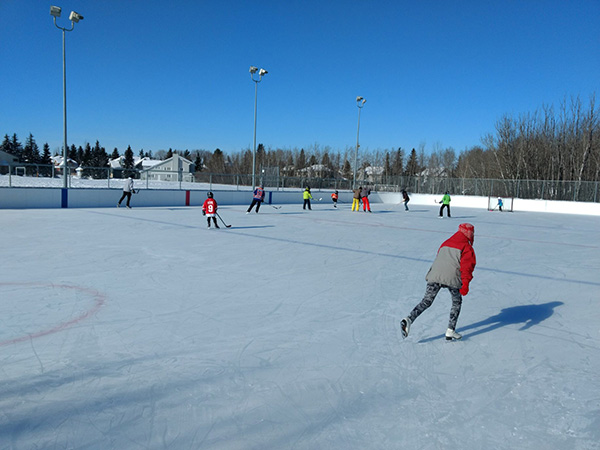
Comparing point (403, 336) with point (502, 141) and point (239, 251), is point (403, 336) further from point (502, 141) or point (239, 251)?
point (502, 141)

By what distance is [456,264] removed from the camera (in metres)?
4.14

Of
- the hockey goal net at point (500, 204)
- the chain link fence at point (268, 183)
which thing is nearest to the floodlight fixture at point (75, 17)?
the chain link fence at point (268, 183)

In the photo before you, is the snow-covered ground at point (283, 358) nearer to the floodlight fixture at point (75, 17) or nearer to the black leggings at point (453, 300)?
the black leggings at point (453, 300)

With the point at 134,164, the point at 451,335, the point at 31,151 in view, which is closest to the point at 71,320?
the point at 451,335

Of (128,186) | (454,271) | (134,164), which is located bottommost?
(454,271)

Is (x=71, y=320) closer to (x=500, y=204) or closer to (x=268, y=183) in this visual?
(x=268, y=183)

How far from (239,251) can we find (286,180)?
77.2ft

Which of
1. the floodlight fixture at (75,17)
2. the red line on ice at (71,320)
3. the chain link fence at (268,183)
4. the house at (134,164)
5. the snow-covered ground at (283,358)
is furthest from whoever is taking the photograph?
the house at (134,164)

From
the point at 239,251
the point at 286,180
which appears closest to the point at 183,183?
→ the point at 286,180

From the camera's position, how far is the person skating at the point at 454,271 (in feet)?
13.5

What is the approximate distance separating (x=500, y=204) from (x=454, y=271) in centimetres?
2811

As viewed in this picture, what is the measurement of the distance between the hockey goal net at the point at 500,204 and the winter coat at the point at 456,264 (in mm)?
27935

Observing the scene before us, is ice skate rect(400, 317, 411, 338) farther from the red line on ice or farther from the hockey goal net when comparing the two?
the hockey goal net

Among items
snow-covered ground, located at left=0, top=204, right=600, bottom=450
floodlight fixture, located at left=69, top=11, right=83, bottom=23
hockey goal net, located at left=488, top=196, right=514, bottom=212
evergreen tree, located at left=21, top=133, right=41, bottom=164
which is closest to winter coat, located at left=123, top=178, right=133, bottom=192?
floodlight fixture, located at left=69, top=11, right=83, bottom=23
